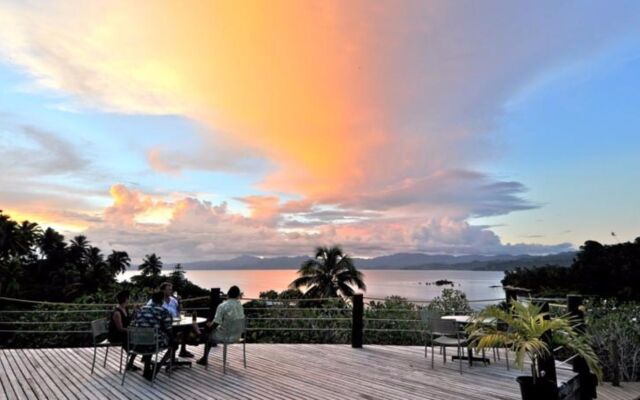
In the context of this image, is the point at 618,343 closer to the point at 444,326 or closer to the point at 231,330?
the point at 444,326

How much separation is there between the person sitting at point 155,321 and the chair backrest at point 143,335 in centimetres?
17

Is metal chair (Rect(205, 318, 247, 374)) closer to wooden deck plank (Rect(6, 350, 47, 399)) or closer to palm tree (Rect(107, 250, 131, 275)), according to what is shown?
wooden deck plank (Rect(6, 350, 47, 399))

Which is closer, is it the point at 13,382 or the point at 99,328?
the point at 13,382

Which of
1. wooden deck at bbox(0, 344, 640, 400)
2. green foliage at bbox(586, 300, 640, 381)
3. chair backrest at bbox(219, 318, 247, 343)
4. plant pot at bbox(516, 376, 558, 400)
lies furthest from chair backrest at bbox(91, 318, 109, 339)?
green foliage at bbox(586, 300, 640, 381)

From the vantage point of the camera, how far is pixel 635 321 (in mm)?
7332

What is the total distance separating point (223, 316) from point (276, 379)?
3.69 ft

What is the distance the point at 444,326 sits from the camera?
225 inches

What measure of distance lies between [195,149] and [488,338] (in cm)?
981

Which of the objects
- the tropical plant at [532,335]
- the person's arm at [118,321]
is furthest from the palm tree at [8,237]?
the tropical plant at [532,335]

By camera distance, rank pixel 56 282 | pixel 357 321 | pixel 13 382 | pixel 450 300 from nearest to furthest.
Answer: pixel 13 382 → pixel 357 321 → pixel 450 300 → pixel 56 282

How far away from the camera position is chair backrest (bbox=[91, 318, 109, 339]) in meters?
5.20

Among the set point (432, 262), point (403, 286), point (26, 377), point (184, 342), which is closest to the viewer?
point (26, 377)

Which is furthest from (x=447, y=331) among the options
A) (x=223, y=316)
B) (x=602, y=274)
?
(x=602, y=274)

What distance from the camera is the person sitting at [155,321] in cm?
498
